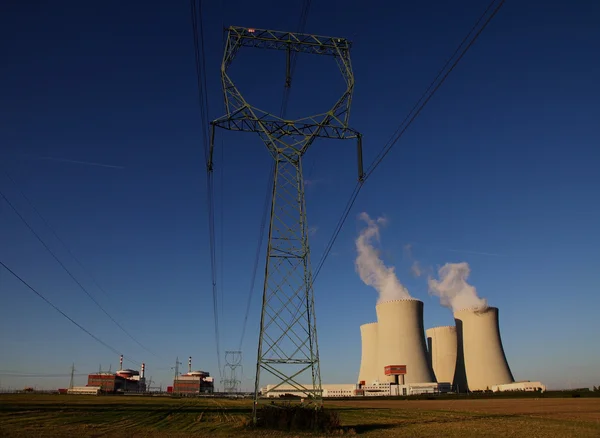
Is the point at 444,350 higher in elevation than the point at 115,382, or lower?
higher

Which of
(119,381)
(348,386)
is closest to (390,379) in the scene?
(348,386)

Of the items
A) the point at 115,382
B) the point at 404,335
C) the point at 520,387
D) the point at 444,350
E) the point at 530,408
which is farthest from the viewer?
the point at 115,382

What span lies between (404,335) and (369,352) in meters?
18.4

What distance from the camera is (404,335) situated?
71.1 m

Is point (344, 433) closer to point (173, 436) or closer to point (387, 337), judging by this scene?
point (173, 436)

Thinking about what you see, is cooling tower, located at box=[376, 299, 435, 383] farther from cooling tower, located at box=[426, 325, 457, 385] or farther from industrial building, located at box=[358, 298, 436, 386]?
cooling tower, located at box=[426, 325, 457, 385]

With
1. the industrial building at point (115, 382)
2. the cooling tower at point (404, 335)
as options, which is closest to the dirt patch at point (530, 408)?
the cooling tower at point (404, 335)

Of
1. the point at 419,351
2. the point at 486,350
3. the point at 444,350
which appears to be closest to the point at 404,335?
the point at 419,351

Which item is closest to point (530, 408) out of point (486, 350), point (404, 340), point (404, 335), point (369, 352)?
point (404, 335)

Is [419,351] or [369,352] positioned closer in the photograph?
[419,351]

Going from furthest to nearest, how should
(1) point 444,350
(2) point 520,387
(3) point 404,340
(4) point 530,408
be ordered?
(1) point 444,350 < (2) point 520,387 < (3) point 404,340 < (4) point 530,408

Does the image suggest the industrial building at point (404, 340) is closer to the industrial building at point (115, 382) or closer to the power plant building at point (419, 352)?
the power plant building at point (419, 352)

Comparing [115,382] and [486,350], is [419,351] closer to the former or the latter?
[486,350]

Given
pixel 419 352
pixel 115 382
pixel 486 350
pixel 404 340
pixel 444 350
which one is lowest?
pixel 115 382
